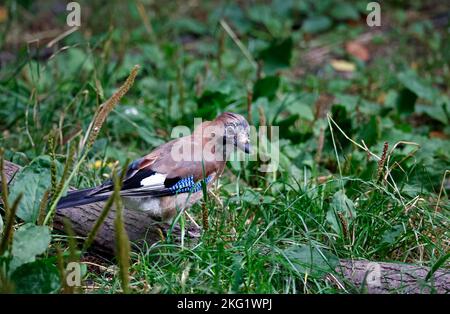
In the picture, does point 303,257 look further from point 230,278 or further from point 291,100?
point 291,100

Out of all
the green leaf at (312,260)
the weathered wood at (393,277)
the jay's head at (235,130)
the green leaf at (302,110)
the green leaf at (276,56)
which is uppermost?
the green leaf at (276,56)

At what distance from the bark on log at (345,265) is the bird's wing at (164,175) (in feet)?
0.56

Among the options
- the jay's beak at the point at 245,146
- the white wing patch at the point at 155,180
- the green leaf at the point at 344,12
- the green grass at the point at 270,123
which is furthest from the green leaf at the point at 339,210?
the green leaf at the point at 344,12

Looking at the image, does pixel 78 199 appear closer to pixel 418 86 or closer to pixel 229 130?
pixel 229 130

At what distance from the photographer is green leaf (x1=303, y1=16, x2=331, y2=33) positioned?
781 centimetres

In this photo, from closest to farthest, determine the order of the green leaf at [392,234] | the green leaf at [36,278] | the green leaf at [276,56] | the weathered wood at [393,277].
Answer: the green leaf at [36,278] → the weathered wood at [393,277] → the green leaf at [392,234] → the green leaf at [276,56]

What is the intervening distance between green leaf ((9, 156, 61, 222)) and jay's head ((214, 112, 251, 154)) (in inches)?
40.1

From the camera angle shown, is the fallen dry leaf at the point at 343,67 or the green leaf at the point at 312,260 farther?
the fallen dry leaf at the point at 343,67

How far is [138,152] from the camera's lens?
5250 mm

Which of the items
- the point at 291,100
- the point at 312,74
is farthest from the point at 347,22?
the point at 291,100

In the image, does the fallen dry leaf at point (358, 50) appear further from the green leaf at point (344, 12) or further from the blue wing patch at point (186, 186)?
the blue wing patch at point (186, 186)

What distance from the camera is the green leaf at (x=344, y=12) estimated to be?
790 centimetres

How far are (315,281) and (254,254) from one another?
0.31 m

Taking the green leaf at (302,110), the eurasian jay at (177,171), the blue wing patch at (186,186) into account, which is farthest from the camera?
the green leaf at (302,110)
